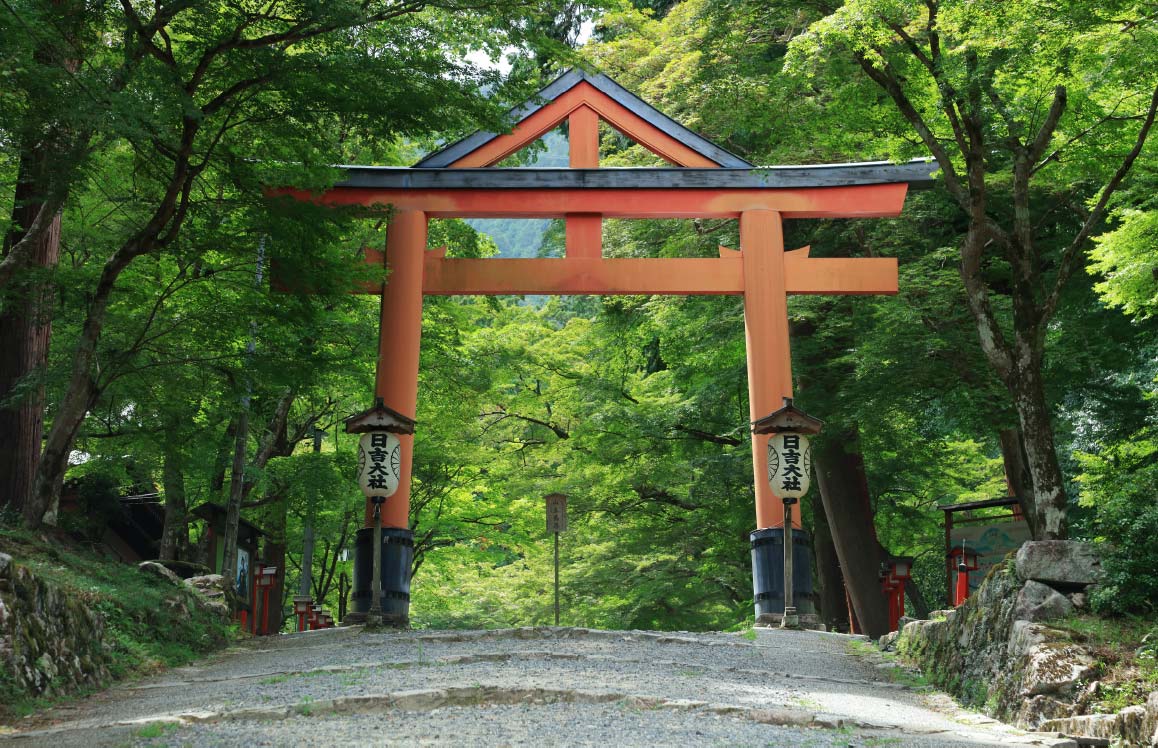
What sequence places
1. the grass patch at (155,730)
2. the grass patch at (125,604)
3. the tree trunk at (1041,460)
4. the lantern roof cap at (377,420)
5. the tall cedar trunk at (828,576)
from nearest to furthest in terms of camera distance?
the grass patch at (155,730), the tree trunk at (1041,460), the grass patch at (125,604), the lantern roof cap at (377,420), the tall cedar trunk at (828,576)

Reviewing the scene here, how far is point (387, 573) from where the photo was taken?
33.9 ft

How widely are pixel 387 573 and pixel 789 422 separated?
396 cm

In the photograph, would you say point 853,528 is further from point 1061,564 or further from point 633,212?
point 1061,564

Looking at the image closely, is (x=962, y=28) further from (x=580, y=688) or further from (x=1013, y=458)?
(x=1013, y=458)

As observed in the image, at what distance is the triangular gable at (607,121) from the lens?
11977 mm

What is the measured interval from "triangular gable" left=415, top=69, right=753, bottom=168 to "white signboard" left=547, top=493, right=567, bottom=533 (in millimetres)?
3791

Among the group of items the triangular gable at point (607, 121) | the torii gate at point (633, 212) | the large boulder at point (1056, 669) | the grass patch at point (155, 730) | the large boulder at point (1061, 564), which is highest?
the triangular gable at point (607, 121)

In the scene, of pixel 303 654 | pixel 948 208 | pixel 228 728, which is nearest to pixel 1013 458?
pixel 948 208

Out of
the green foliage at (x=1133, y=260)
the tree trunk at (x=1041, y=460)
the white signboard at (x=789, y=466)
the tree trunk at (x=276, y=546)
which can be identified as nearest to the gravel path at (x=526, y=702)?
the tree trunk at (x=1041, y=460)

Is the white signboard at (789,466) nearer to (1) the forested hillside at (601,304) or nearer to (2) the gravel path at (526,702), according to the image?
(1) the forested hillside at (601,304)

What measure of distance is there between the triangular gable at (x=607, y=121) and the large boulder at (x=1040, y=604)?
6828 millimetres

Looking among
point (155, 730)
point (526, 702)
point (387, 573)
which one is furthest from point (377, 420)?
point (155, 730)

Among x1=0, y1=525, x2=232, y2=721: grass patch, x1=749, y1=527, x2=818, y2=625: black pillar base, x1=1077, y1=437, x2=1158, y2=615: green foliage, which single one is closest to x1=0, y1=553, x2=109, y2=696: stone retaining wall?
x1=0, y1=525, x2=232, y2=721: grass patch

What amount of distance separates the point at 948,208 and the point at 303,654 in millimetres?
9362
